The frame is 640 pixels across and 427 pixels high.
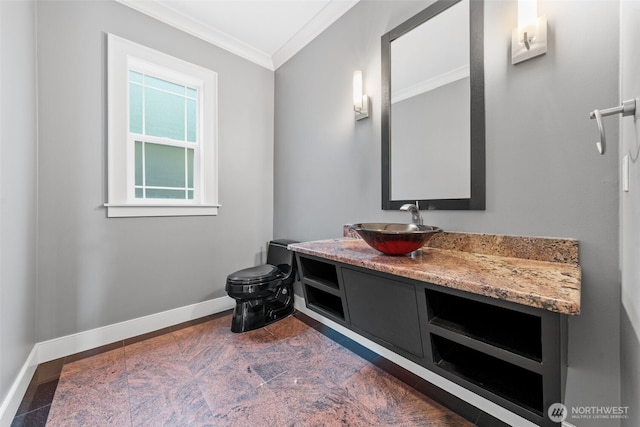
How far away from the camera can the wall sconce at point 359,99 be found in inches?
71.8

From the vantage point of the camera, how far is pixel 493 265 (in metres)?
1.05

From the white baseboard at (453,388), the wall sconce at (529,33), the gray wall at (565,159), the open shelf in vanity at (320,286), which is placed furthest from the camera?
the open shelf in vanity at (320,286)

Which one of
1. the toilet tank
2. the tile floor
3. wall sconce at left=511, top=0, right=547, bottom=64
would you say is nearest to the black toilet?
the toilet tank

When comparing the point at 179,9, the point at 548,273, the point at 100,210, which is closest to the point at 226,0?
the point at 179,9

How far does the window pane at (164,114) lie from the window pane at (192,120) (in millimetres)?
51

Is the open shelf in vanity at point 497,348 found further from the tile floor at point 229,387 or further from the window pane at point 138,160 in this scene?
the window pane at point 138,160

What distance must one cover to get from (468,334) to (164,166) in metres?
2.50

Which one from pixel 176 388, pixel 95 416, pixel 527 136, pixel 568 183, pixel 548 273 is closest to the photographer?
pixel 548 273

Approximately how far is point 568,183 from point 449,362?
882 mm

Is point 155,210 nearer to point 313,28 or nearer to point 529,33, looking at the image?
point 313,28

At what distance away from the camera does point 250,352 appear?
6.01ft

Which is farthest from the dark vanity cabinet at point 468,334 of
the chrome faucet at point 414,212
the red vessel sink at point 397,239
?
the chrome faucet at point 414,212

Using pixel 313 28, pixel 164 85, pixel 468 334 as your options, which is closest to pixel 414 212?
pixel 468 334

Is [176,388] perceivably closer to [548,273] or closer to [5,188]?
[5,188]
